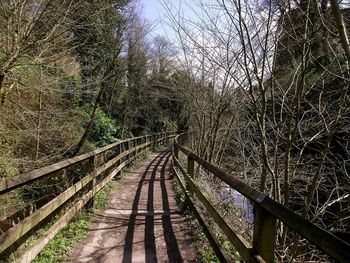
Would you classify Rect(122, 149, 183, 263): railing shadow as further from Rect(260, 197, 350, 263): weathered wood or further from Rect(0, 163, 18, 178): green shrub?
Rect(0, 163, 18, 178): green shrub

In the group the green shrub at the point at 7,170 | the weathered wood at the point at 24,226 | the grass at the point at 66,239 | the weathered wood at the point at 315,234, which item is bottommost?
the grass at the point at 66,239

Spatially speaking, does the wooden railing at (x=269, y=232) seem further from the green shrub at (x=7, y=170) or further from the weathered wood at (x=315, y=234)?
the green shrub at (x=7, y=170)

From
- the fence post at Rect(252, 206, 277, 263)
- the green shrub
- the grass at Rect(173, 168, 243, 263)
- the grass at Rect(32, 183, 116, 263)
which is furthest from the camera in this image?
the green shrub

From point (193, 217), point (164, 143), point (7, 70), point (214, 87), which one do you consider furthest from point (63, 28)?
point (164, 143)

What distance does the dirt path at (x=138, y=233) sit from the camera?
4.46 metres

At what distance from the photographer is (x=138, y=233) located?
541 centimetres

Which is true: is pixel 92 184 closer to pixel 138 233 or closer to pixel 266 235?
pixel 138 233

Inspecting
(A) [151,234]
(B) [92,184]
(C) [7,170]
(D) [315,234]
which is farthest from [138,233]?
(C) [7,170]

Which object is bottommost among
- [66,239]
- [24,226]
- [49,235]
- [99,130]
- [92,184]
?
[66,239]

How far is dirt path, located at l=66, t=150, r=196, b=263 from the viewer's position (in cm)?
446

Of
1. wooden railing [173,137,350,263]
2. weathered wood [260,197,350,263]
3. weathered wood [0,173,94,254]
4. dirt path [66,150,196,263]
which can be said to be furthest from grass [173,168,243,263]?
weathered wood [260,197,350,263]

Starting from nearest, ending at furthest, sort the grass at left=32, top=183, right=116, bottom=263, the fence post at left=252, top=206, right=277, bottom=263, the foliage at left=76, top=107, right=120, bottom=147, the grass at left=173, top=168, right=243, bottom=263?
1. the fence post at left=252, top=206, right=277, bottom=263
2. the grass at left=32, top=183, right=116, bottom=263
3. the grass at left=173, top=168, right=243, bottom=263
4. the foliage at left=76, top=107, right=120, bottom=147

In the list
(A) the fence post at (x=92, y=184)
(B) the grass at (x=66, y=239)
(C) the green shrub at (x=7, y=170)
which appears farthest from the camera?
(C) the green shrub at (x=7, y=170)

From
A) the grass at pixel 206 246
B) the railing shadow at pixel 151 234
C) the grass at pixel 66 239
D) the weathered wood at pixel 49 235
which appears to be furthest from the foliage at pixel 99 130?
the grass at pixel 206 246
